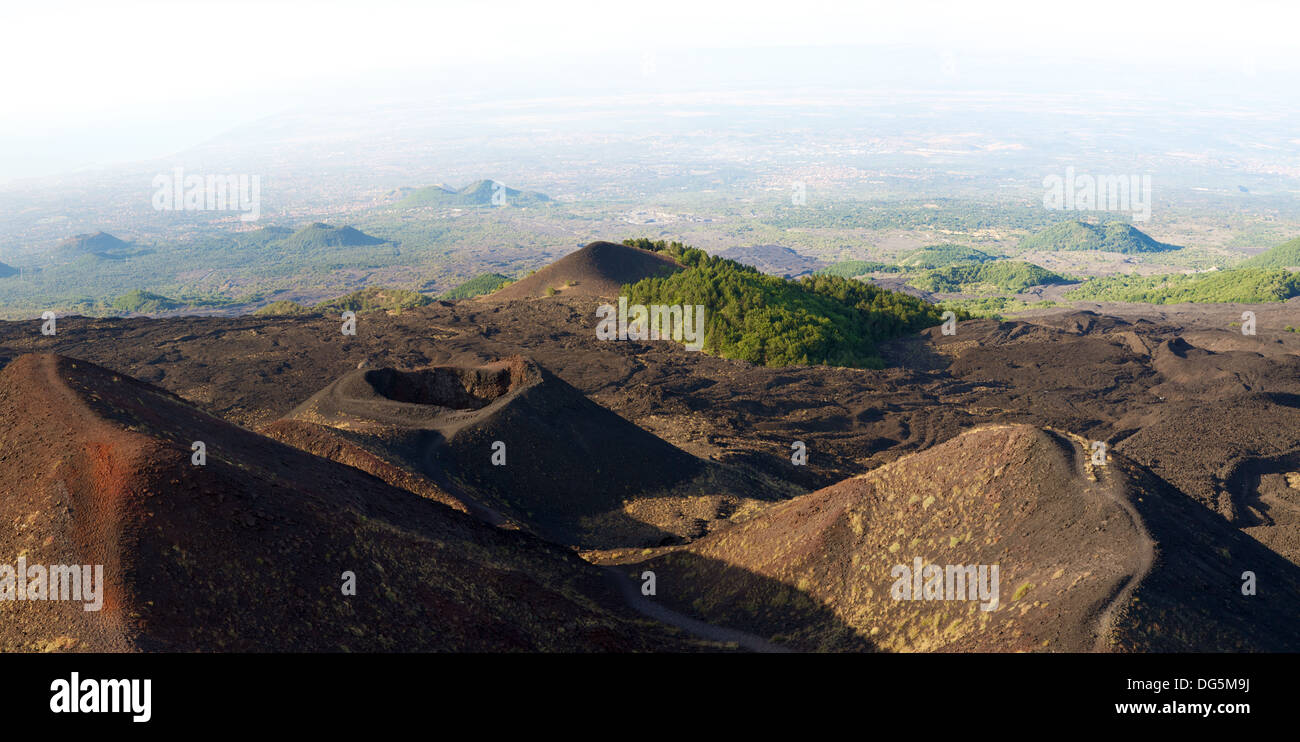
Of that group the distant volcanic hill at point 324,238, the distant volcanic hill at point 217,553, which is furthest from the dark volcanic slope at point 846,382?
the distant volcanic hill at point 324,238

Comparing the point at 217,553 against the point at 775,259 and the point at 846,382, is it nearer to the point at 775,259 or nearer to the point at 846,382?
the point at 846,382

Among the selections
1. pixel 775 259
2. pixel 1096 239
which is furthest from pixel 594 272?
pixel 1096 239

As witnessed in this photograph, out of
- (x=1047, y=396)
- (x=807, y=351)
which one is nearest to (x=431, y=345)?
(x=807, y=351)

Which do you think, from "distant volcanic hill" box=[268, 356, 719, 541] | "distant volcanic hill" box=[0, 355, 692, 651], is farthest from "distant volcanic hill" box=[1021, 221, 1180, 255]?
"distant volcanic hill" box=[0, 355, 692, 651]

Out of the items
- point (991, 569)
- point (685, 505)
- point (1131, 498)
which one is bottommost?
point (685, 505)
